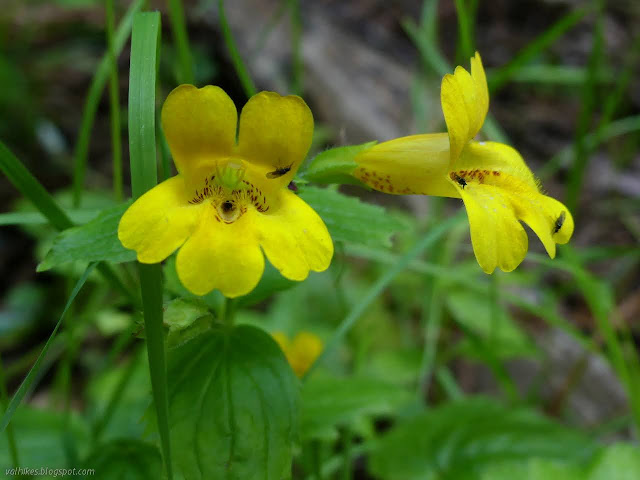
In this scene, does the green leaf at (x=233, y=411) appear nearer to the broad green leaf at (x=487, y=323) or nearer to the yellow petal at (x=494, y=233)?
the yellow petal at (x=494, y=233)

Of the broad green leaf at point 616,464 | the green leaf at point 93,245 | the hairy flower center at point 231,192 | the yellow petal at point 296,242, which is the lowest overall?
the broad green leaf at point 616,464

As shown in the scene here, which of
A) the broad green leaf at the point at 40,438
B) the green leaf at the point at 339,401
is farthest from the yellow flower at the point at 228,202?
the broad green leaf at the point at 40,438

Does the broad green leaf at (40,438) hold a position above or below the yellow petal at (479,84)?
below

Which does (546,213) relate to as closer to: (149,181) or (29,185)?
(149,181)

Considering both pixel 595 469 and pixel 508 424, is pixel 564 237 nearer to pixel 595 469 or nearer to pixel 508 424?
pixel 595 469

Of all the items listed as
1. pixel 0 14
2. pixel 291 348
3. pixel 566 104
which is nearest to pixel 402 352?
pixel 291 348

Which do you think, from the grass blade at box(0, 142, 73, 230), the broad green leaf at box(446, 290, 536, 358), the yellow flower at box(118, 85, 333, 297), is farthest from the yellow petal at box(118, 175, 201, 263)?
the broad green leaf at box(446, 290, 536, 358)
